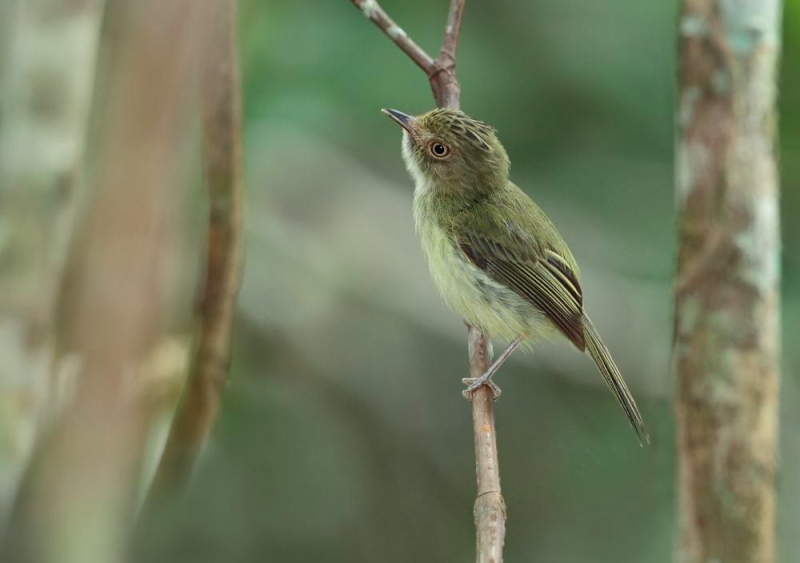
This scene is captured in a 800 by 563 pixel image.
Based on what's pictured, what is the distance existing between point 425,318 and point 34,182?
12.0 feet

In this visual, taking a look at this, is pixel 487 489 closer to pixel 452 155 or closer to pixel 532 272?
pixel 532 272

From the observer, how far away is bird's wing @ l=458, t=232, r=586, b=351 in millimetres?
3869

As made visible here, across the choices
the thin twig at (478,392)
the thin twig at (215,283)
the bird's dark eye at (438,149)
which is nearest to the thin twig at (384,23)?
the thin twig at (478,392)

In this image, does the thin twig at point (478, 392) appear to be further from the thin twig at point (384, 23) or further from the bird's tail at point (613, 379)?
the bird's tail at point (613, 379)

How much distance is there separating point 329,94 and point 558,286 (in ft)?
5.61

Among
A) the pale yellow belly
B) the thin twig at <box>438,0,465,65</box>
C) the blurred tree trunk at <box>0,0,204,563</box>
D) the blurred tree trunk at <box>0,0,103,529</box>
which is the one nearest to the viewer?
the blurred tree trunk at <box>0,0,204,563</box>

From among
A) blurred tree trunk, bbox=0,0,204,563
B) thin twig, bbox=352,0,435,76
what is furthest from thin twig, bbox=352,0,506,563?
blurred tree trunk, bbox=0,0,204,563

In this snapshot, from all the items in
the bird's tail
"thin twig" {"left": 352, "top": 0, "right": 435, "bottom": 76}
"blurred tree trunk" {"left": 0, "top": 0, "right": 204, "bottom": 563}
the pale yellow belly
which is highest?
"thin twig" {"left": 352, "top": 0, "right": 435, "bottom": 76}

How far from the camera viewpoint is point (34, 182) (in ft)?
5.45

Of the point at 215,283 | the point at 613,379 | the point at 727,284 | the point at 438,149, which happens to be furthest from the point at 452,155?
the point at 215,283

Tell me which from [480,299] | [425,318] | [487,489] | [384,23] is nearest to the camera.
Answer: [487,489]

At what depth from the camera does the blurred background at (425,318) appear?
16.4 feet

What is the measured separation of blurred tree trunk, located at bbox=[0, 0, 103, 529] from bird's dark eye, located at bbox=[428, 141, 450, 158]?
2383 mm

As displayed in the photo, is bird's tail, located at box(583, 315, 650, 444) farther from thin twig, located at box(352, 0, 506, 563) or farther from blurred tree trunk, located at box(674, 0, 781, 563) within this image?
blurred tree trunk, located at box(674, 0, 781, 563)
